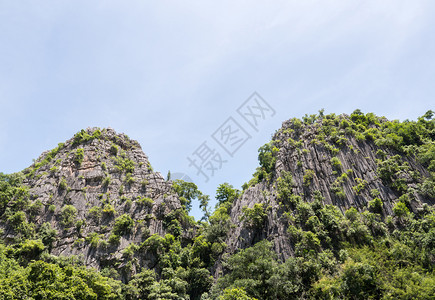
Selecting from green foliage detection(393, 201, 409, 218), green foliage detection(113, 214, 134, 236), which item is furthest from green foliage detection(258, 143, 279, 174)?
green foliage detection(113, 214, 134, 236)

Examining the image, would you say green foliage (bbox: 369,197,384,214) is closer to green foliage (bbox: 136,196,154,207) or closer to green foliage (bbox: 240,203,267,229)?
green foliage (bbox: 240,203,267,229)

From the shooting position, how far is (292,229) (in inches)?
1224

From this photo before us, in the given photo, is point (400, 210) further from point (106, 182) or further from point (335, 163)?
point (106, 182)

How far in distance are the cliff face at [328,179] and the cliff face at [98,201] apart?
36.0ft

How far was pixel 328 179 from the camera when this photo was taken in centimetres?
3644

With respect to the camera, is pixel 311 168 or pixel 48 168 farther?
pixel 48 168

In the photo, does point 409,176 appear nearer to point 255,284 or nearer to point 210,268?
point 255,284

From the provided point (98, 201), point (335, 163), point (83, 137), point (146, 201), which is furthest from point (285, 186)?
point (83, 137)

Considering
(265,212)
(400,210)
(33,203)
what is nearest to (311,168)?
(265,212)

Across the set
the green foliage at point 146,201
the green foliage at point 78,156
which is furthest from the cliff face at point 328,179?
the green foliage at point 78,156

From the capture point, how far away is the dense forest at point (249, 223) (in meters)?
25.1

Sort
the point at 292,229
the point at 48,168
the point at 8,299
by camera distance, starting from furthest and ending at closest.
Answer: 1. the point at 48,168
2. the point at 292,229
3. the point at 8,299

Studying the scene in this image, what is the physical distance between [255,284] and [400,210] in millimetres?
16772

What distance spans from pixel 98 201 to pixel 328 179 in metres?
32.5
